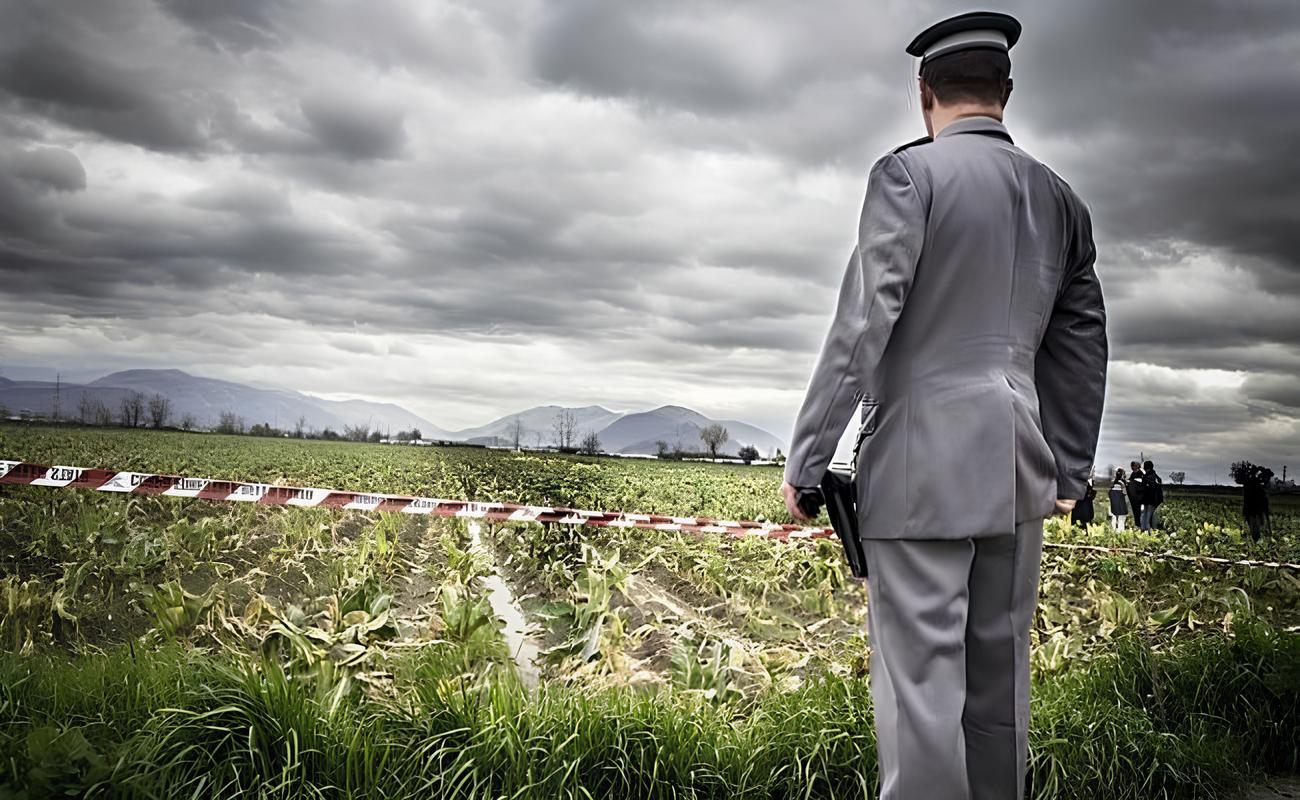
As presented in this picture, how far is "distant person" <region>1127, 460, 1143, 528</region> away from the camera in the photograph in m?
15.0

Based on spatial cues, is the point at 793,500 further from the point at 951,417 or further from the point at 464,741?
the point at 464,741

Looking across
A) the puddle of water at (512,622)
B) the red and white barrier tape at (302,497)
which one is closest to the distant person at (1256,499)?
the red and white barrier tape at (302,497)

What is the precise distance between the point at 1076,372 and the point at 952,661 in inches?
37.0

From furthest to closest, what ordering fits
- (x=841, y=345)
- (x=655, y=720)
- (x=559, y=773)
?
(x=655, y=720) < (x=559, y=773) < (x=841, y=345)

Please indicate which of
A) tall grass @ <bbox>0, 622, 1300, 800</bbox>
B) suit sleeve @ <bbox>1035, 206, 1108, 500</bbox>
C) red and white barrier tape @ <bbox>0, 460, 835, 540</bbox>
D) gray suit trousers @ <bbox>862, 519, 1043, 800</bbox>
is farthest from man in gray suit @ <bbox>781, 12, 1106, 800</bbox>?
red and white barrier tape @ <bbox>0, 460, 835, 540</bbox>

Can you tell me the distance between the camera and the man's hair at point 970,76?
225cm

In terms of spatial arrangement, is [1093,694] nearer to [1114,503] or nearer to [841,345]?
[841,345]

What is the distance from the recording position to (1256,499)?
562 inches

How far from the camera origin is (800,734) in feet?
9.51

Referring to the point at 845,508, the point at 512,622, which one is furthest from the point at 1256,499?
the point at 845,508

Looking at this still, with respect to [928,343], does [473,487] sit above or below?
below

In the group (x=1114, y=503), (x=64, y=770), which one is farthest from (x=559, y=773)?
(x=1114, y=503)

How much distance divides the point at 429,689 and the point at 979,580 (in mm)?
1725

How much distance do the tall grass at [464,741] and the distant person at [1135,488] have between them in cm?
1302
